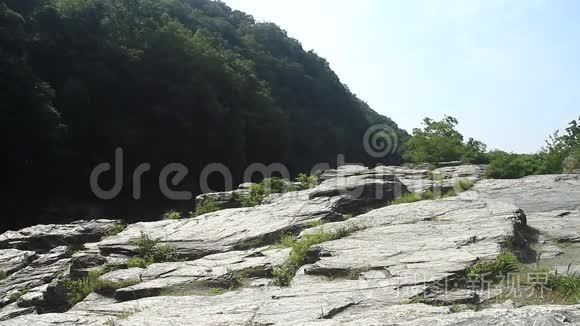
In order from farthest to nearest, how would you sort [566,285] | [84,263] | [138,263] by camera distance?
[84,263] → [138,263] → [566,285]

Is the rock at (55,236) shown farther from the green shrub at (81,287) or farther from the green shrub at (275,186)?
the green shrub at (275,186)

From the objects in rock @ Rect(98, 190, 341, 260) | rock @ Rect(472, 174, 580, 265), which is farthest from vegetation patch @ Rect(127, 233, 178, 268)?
rock @ Rect(472, 174, 580, 265)

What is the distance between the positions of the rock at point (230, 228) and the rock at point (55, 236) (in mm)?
665

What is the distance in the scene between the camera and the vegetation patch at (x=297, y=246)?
6359 mm

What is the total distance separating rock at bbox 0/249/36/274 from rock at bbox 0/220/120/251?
49 centimetres

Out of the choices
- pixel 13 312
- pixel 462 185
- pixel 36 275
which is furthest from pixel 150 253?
pixel 462 185

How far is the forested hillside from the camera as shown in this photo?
75.3ft

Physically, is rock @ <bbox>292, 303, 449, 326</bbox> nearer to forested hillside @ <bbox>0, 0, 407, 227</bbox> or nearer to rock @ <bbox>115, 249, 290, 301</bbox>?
rock @ <bbox>115, 249, 290, 301</bbox>

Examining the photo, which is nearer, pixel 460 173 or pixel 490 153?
pixel 460 173

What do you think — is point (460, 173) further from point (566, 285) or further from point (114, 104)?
point (114, 104)

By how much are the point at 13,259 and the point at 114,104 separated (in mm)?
20961

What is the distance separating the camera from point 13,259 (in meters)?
9.21

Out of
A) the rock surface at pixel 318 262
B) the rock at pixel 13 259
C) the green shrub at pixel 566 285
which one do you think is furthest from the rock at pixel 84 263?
the green shrub at pixel 566 285

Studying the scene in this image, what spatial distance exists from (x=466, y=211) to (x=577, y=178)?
4823mm
